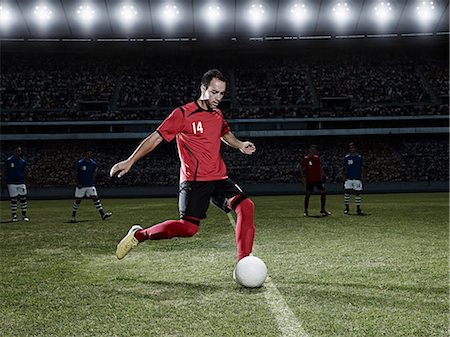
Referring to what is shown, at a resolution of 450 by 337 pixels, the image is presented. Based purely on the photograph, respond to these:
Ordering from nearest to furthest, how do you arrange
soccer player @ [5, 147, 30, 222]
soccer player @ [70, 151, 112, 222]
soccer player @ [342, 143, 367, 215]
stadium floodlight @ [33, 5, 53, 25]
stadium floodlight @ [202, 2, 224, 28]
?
soccer player @ [70, 151, 112, 222] → soccer player @ [5, 147, 30, 222] → soccer player @ [342, 143, 367, 215] → stadium floodlight @ [202, 2, 224, 28] → stadium floodlight @ [33, 5, 53, 25]

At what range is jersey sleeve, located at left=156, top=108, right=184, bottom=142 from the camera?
18.3ft

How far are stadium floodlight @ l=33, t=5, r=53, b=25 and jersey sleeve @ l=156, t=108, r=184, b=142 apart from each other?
35.1 metres

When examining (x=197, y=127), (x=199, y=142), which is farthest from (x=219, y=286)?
(x=197, y=127)

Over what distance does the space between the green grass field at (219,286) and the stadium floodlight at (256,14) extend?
95.7 feet

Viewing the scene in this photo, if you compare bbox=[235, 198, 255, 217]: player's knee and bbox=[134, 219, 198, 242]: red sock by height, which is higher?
bbox=[235, 198, 255, 217]: player's knee

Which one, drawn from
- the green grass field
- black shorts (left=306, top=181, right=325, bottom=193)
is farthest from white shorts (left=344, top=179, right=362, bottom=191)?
the green grass field

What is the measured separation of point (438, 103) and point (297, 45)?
12.2 meters

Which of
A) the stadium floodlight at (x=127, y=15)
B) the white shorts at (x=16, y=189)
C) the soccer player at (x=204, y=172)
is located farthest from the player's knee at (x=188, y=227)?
the stadium floodlight at (x=127, y=15)

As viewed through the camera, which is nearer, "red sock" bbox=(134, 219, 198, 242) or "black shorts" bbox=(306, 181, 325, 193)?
"red sock" bbox=(134, 219, 198, 242)

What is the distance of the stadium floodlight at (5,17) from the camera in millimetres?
36938

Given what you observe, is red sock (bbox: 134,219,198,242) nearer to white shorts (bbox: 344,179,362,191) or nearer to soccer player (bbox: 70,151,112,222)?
soccer player (bbox: 70,151,112,222)

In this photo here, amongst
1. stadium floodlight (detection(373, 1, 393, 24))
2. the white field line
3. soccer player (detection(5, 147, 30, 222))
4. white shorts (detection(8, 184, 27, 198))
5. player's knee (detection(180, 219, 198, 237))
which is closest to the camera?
the white field line

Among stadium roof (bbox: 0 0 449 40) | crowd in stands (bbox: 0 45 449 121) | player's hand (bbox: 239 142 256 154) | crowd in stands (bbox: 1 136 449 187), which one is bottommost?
crowd in stands (bbox: 1 136 449 187)

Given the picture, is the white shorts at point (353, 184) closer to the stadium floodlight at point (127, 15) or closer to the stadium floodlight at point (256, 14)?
the stadium floodlight at point (256, 14)
